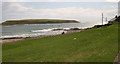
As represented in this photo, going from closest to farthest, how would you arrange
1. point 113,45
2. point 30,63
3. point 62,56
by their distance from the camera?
point 30,63
point 62,56
point 113,45

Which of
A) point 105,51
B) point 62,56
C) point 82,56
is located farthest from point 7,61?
point 105,51

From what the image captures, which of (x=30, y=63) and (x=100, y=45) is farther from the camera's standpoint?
(x=100, y=45)

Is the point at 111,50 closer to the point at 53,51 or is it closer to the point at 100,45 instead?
the point at 100,45

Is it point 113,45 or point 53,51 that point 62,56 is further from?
point 113,45

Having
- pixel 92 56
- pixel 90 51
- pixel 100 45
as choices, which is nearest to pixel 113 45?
pixel 100 45

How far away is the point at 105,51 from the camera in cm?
2519

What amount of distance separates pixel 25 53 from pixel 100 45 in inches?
311

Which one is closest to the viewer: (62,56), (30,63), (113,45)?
(30,63)

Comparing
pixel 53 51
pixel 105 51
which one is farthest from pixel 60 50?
pixel 105 51

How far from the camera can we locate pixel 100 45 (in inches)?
1127

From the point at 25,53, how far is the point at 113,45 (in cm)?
917

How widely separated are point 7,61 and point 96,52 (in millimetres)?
8365

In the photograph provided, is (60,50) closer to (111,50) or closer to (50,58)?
(50,58)

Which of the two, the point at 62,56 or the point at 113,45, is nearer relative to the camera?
the point at 62,56
